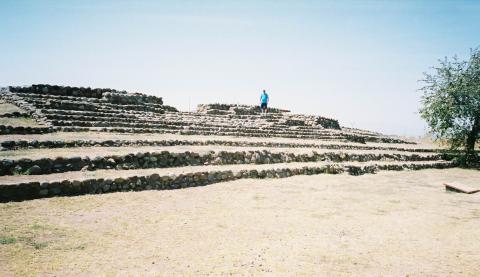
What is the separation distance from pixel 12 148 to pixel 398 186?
14.4 meters

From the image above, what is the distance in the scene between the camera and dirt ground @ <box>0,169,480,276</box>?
590 cm

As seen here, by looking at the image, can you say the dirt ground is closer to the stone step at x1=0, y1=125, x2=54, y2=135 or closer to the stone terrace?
the stone terrace

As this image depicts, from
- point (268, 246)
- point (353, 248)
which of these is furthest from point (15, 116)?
point (353, 248)

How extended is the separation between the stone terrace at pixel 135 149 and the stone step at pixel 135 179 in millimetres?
24

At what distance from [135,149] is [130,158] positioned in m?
1.51

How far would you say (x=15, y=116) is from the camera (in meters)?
16.4

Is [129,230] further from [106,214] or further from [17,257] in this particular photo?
[17,257]

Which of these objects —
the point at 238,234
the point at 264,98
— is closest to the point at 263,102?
the point at 264,98

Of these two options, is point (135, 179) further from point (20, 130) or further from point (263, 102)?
point (263, 102)

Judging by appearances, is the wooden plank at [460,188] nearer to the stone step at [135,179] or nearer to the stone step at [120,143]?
the stone step at [135,179]

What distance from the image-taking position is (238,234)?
7.67 m

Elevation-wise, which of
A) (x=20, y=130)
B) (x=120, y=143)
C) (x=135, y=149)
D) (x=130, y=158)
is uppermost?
(x=20, y=130)

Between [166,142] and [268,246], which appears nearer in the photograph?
[268,246]

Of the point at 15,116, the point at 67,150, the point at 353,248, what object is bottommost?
the point at 353,248
